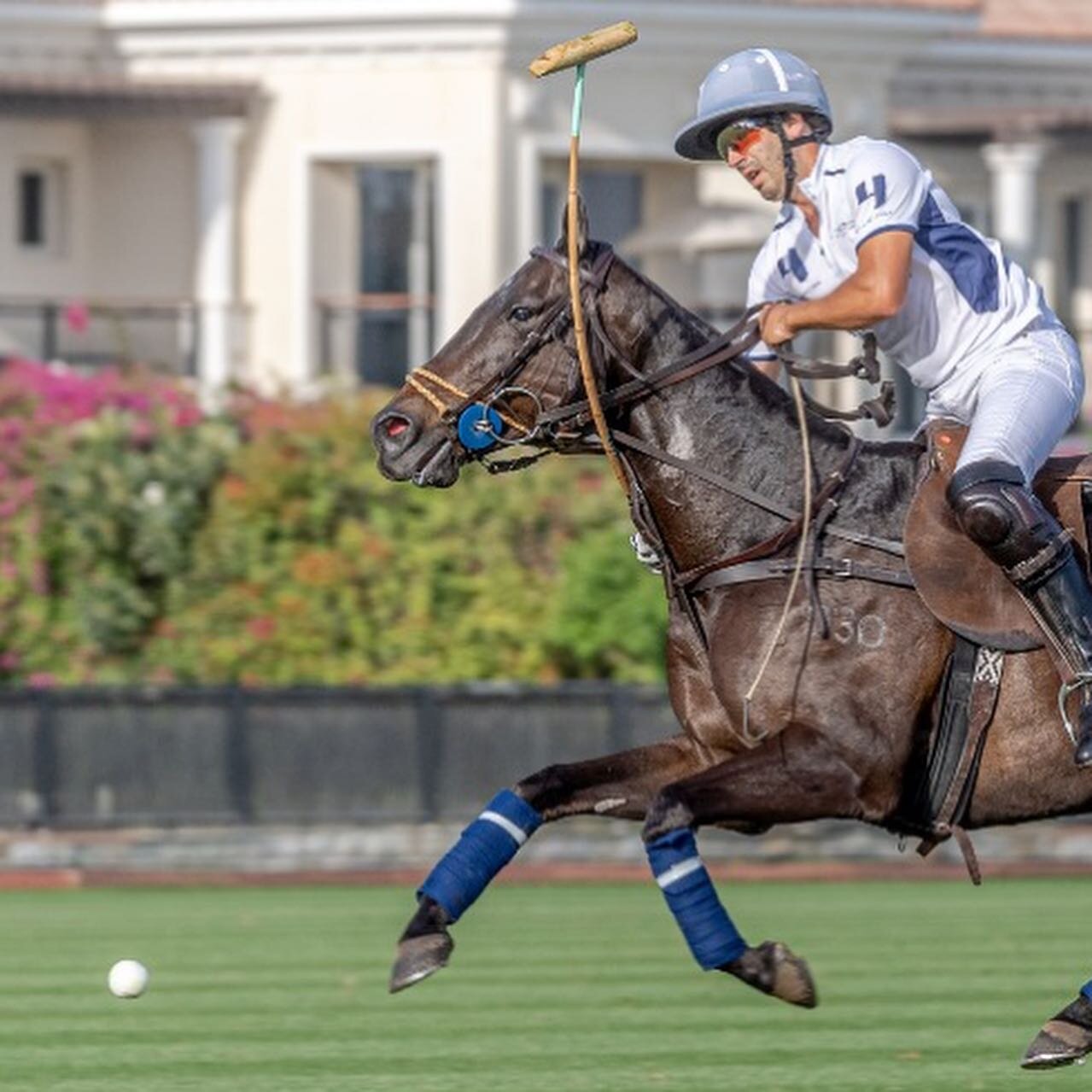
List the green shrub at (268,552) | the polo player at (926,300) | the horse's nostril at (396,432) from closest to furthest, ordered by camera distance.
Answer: the polo player at (926,300) < the horse's nostril at (396,432) < the green shrub at (268,552)

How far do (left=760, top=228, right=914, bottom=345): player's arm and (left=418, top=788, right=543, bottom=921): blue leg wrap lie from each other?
55.3 inches

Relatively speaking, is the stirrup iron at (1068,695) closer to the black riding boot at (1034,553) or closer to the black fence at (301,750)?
the black riding boot at (1034,553)

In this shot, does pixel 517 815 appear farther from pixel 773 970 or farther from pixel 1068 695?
pixel 1068 695

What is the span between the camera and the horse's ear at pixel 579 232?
25.9 ft

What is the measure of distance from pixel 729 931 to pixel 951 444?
4.40 ft

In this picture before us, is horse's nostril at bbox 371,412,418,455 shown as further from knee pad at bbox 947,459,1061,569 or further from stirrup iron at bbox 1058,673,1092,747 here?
stirrup iron at bbox 1058,673,1092,747

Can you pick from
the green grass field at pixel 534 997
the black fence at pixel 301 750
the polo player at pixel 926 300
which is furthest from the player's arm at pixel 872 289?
the black fence at pixel 301 750

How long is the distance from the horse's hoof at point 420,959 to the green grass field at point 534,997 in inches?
47.4

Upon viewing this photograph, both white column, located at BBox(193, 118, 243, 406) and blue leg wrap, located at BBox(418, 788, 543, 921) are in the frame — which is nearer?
blue leg wrap, located at BBox(418, 788, 543, 921)

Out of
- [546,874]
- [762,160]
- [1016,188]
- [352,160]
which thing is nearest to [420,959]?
[762,160]

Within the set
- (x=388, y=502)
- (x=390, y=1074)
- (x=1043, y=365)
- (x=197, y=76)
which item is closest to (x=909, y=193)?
(x=1043, y=365)

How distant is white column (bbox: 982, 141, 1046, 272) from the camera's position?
26.3 metres

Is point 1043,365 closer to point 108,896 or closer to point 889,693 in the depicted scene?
point 889,693

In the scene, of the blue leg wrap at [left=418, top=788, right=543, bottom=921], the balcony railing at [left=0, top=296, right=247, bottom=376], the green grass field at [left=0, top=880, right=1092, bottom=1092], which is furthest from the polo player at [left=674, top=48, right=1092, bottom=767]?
the balcony railing at [left=0, top=296, right=247, bottom=376]
